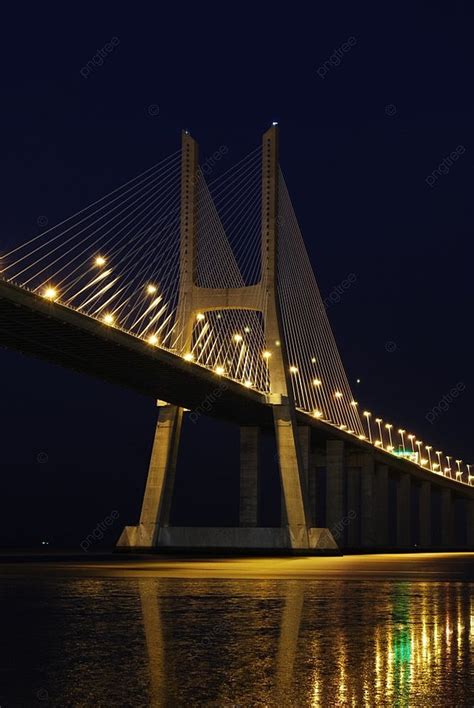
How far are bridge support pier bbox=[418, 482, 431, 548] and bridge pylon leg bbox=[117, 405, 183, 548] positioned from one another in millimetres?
61311

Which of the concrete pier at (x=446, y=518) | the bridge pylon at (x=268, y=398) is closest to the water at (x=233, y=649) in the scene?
the bridge pylon at (x=268, y=398)

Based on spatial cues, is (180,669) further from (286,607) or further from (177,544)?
(177,544)

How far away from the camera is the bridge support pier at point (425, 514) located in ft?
367

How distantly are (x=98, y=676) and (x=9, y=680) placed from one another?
0.70 meters

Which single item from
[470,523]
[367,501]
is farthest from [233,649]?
[470,523]

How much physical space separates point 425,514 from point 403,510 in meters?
12.5

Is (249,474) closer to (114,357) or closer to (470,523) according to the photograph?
(114,357)

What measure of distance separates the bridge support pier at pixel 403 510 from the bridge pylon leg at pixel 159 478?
48.4 metres

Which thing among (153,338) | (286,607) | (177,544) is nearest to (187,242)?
(153,338)

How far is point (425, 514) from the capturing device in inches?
4505

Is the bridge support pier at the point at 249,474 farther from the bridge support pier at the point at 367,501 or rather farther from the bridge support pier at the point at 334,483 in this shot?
the bridge support pier at the point at 367,501

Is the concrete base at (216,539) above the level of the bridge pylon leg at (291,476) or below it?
below

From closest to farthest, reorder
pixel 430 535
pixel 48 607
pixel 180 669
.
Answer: pixel 180 669, pixel 48 607, pixel 430 535

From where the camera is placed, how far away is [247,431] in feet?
213
